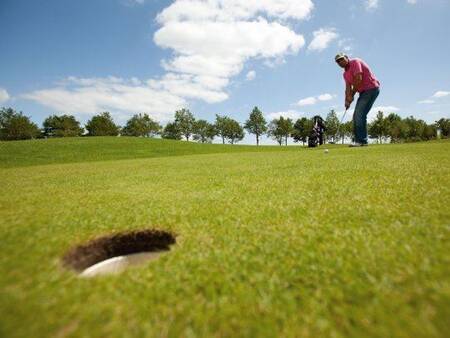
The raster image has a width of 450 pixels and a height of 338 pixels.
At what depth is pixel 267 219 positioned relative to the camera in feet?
6.83

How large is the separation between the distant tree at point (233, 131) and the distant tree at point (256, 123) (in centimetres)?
334

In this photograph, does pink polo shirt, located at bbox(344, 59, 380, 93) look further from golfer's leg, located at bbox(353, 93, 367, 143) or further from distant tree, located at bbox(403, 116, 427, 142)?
distant tree, located at bbox(403, 116, 427, 142)

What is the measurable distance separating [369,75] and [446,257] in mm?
8232

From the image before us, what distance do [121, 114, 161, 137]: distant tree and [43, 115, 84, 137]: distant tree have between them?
14.3 m

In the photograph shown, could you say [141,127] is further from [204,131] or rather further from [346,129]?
[346,129]

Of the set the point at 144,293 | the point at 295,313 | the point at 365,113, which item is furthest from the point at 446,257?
the point at 365,113

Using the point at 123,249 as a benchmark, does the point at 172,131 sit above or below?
above

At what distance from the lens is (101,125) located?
81.8 m

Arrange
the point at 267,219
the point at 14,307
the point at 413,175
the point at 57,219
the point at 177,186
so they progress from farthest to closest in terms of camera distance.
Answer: the point at 177,186 < the point at 413,175 < the point at 57,219 < the point at 267,219 < the point at 14,307

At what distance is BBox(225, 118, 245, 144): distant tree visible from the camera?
8569 cm

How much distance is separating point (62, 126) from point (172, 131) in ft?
113

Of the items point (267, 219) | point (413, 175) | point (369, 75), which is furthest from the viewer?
point (369, 75)

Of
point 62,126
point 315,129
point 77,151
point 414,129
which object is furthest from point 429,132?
point 62,126

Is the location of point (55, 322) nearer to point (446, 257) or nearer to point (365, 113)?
point (446, 257)
